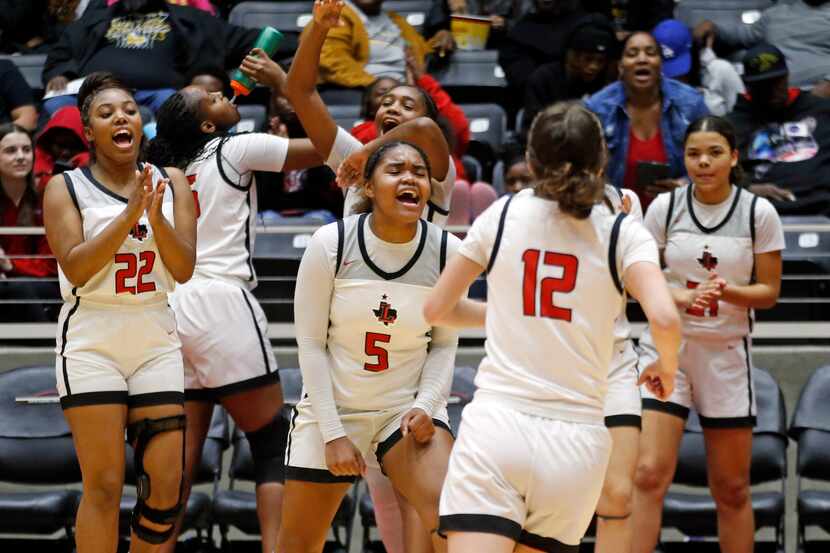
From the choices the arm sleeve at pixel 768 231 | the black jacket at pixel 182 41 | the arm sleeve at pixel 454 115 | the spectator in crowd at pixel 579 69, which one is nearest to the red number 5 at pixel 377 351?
the arm sleeve at pixel 768 231

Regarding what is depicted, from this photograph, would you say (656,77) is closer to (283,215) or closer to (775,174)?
(775,174)

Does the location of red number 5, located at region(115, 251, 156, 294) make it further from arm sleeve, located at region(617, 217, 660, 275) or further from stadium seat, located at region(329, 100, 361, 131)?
stadium seat, located at region(329, 100, 361, 131)

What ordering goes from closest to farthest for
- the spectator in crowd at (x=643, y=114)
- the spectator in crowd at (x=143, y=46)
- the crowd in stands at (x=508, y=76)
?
the spectator in crowd at (x=643, y=114), the crowd in stands at (x=508, y=76), the spectator in crowd at (x=143, y=46)

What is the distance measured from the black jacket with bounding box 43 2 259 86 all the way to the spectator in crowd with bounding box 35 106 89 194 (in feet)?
2.95

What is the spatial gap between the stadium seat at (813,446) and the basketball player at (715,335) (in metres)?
0.54

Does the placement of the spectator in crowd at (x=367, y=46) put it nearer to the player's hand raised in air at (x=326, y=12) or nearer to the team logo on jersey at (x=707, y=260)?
the team logo on jersey at (x=707, y=260)

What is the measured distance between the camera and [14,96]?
26.1 feet

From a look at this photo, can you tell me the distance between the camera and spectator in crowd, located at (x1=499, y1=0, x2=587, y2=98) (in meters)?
8.34

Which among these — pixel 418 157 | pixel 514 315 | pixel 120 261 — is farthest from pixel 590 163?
pixel 120 261

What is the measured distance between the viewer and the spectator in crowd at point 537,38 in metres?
8.34

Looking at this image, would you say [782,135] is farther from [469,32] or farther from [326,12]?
[326,12]

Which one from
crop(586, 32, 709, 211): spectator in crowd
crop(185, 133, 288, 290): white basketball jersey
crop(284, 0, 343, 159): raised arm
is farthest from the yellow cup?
crop(284, 0, 343, 159): raised arm

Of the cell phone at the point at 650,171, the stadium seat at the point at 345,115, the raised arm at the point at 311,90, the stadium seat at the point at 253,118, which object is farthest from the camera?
the stadium seat at the point at 253,118

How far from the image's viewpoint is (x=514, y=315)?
341 centimetres
